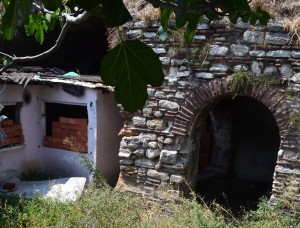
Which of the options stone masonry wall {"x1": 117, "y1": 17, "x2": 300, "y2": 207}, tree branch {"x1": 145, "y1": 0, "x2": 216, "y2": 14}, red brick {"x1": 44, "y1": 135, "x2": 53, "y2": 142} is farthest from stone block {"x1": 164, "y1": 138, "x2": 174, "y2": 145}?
tree branch {"x1": 145, "y1": 0, "x2": 216, "y2": 14}

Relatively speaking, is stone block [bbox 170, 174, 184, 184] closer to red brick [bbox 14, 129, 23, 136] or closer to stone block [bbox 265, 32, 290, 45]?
stone block [bbox 265, 32, 290, 45]

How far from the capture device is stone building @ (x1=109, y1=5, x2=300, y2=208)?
495 cm

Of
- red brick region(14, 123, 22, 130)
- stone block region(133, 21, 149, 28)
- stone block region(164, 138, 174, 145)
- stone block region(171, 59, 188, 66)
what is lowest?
stone block region(164, 138, 174, 145)

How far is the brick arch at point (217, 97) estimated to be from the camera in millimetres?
5004

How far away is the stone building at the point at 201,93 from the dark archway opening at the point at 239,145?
2.47 m

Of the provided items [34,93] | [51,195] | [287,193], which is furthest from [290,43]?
[34,93]

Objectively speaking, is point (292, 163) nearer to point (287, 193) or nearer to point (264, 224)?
point (287, 193)

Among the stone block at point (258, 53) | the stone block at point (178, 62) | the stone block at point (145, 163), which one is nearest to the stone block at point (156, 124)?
the stone block at point (145, 163)

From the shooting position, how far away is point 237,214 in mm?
6168

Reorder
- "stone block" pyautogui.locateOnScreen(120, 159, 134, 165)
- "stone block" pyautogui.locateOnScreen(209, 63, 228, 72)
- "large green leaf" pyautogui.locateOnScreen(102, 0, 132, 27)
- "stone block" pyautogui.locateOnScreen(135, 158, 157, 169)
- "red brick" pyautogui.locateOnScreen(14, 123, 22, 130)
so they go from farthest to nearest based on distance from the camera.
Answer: "red brick" pyautogui.locateOnScreen(14, 123, 22, 130), "stone block" pyautogui.locateOnScreen(120, 159, 134, 165), "stone block" pyautogui.locateOnScreen(135, 158, 157, 169), "stone block" pyautogui.locateOnScreen(209, 63, 228, 72), "large green leaf" pyautogui.locateOnScreen(102, 0, 132, 27)

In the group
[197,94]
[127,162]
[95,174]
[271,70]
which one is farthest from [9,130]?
[271,70]

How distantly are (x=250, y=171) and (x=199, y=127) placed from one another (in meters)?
2.98

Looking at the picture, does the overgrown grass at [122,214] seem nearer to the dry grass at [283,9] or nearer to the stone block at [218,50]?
the stone block at [218,50]

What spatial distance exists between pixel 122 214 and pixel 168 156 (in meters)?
1.13
